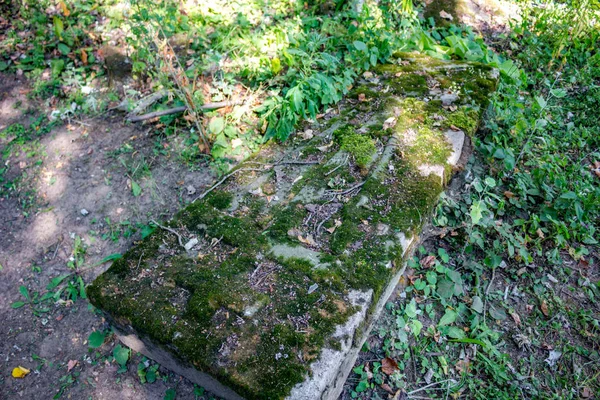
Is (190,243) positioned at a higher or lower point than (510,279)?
higher

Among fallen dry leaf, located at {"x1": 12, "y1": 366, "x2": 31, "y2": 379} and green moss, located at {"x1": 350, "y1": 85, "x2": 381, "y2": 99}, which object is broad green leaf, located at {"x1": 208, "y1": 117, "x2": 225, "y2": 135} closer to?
green moss, located at {"x1": 350, "y1": 85, "x2": 381, "y2": 99}

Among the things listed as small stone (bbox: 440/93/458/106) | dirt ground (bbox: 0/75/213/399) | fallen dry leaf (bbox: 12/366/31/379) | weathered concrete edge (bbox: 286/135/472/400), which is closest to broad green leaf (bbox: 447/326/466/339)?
weathered concrete edge (bbox: 286/135/472/400)

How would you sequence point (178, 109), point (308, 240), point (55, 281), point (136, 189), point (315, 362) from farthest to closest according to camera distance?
point (178, 109) → point (136, 189) → point (55, 281) → point (308, 240) → point (315, 362)

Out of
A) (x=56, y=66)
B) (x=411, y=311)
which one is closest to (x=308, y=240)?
(x=411, y=311)

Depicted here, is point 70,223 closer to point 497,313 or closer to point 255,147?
point 255,147

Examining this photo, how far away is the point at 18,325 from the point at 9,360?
0.93 ft

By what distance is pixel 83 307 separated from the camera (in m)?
3.23

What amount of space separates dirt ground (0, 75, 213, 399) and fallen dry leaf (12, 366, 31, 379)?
32mm

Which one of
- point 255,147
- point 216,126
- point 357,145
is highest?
point 357,145

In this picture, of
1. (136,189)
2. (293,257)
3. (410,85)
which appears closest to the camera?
(293,257)

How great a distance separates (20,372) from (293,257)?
7.04ft

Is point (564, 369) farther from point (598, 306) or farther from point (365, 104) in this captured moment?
point (365, 104)

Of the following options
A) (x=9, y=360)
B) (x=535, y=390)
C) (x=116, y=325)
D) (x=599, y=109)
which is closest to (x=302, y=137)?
(x=116, y=325)

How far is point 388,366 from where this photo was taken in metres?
2.75
